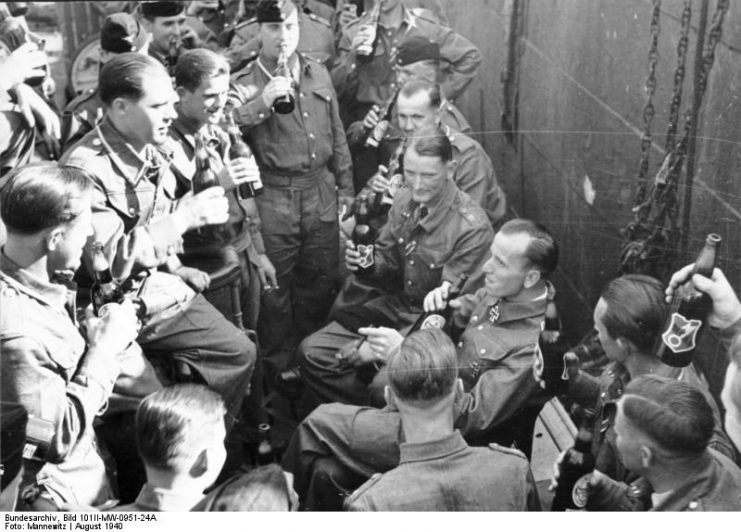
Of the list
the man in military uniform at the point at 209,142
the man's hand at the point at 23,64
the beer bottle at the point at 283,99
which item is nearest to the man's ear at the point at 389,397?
the man in military uniform at the point at 209,142

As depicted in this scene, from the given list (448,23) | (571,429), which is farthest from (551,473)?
(448,23)

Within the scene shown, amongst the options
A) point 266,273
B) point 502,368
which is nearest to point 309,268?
point 266,273

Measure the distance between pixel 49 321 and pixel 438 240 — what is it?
1378mm

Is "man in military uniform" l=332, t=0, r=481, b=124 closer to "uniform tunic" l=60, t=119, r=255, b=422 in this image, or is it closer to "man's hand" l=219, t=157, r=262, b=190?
"man's hand" l=219, t=157, r=262, b=190

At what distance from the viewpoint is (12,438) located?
11.1 ft

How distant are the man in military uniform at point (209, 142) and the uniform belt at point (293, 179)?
0.05 meters

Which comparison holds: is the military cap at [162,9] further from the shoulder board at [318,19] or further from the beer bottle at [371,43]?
the beer bottle at [371,43]

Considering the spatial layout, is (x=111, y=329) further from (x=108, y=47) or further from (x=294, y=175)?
(x=108, y=47)

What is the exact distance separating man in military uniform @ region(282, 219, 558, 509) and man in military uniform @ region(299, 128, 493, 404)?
93 millimetres

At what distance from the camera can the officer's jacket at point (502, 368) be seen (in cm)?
Answer: 354

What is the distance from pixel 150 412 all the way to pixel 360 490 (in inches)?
30.5

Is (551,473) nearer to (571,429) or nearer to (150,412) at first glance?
(571,429)

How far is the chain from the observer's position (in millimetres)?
3379

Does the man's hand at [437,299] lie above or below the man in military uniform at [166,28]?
below
